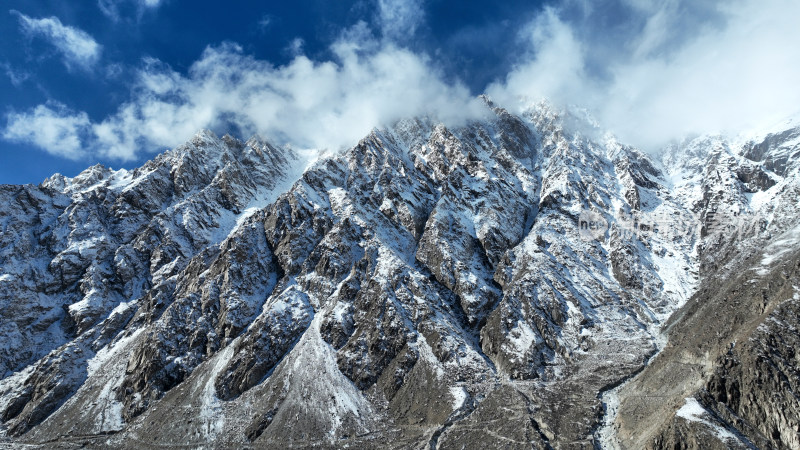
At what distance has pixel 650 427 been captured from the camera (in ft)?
266

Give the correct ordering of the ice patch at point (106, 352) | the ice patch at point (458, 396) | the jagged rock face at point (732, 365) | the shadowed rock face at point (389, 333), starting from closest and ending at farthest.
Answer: the jagged rock face at point (732, 365) → the shadowed rock face at point (389, 333) → the ice patch at point (458, 396) → the ice patch at point (106, 352)

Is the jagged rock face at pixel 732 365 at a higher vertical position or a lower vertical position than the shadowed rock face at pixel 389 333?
lower

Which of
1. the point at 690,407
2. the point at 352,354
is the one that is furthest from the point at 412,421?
the point at 690,407

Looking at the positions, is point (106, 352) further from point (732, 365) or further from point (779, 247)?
point (779, 247)

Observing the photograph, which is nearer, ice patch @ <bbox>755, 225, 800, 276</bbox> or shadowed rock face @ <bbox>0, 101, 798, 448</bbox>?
shadowed rock face @ <bbox>0, 101, 798, 448</bbox>

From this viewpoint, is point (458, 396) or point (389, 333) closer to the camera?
point (458, 396)

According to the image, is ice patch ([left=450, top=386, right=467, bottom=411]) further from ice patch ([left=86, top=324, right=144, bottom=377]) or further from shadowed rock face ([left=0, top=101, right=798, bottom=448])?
ice patch ([left=86, top=324, right=144, bottom=377])

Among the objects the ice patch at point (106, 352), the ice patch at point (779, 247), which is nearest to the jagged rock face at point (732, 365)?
the ice patch at point (779, 247)

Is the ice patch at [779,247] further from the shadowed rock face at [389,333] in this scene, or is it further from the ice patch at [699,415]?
the ice patch at [699,415]

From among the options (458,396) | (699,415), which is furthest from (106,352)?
(699,415)

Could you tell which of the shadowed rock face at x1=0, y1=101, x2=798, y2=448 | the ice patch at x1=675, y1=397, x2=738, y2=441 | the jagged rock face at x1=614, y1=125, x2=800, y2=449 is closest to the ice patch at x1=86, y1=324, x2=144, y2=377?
the shadowed rock face at x1=0, y1=101, x2=798, y2=448

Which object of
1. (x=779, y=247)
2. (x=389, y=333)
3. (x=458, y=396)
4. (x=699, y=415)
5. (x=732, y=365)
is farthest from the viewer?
(x=389, y=333)

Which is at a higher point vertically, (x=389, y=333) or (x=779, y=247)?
(x=389, y=333)

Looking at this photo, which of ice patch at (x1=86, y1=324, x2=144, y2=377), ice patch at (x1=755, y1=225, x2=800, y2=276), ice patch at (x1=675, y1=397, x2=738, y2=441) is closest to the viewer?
ice patch at (x1=675, y1=397, x2=738, y2=441)
